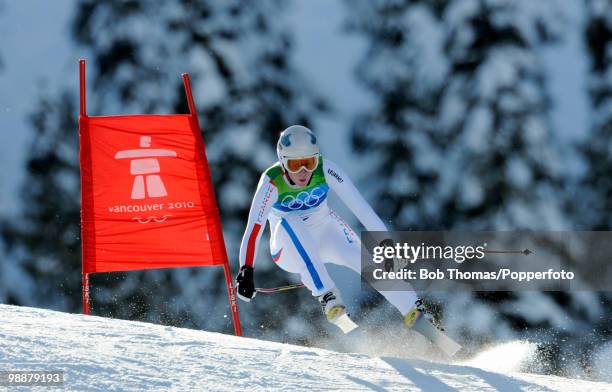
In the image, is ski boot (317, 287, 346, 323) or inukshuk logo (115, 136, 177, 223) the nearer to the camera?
ski boot (317, 287, 346, 323)

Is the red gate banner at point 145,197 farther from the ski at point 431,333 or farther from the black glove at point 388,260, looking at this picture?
the ski at point 431,333

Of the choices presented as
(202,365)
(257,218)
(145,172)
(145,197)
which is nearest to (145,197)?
(145,197)

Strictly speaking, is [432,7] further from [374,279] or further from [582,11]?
[374,279]

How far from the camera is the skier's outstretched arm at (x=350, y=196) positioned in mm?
5012

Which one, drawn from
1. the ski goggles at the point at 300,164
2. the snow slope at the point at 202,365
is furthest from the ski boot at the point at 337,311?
the ski goggles at the point at 300,164

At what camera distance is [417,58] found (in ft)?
55.9

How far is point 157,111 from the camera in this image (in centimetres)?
1611

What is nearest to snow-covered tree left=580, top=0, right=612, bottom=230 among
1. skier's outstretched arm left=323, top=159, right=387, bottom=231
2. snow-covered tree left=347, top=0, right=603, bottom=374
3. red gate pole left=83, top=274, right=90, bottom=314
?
snow-covered tree left=347, top=0, right=603, bottom=374

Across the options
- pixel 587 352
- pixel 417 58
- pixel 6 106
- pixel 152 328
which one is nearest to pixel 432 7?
pixel 417 58

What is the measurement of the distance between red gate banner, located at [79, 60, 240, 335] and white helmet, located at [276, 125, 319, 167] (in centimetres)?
214

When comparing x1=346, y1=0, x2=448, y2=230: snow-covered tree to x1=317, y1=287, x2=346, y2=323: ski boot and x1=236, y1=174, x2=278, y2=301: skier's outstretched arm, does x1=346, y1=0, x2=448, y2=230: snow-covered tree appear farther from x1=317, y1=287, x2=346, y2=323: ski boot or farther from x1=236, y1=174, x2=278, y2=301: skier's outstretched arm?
x1=317, y1=287, x2=346, y2=323: ski boot

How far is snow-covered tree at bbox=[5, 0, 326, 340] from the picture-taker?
16234 mm

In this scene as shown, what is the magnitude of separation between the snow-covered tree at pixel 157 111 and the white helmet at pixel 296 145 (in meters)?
11.1

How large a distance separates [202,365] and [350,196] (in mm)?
1423
